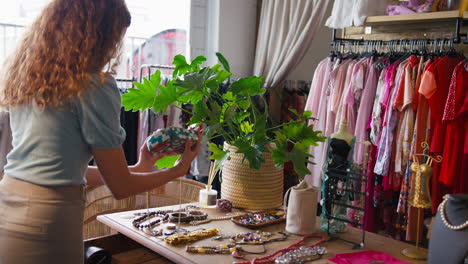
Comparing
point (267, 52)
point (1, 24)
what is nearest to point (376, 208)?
point (267, 52)

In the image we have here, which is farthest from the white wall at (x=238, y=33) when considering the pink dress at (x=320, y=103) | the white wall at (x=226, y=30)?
the pink dress at (x=320, y=103)

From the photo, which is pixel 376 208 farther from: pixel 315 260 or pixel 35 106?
pixel 35 106

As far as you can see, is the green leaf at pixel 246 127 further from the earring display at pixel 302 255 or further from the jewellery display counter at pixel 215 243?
the earring display at pixel 302 255

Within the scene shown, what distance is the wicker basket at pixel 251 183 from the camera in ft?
6.64

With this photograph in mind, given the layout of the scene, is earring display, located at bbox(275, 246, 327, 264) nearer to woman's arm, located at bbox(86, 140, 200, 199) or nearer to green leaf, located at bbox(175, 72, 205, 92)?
woman's arm, located at bbox(86, 140, 200, 199)

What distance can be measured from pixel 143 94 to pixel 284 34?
2134 millimetres

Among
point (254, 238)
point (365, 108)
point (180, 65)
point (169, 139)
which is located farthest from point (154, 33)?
point (254, 238)

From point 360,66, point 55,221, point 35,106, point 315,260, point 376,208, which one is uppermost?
point 360,66

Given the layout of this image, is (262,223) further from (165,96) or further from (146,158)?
(165,96)

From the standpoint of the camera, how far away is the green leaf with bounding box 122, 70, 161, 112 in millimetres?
2025

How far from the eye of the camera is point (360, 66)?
3.20 metres

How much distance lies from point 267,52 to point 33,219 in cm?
306

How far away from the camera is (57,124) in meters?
1.23

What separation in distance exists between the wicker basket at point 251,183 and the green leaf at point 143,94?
1.28ft
